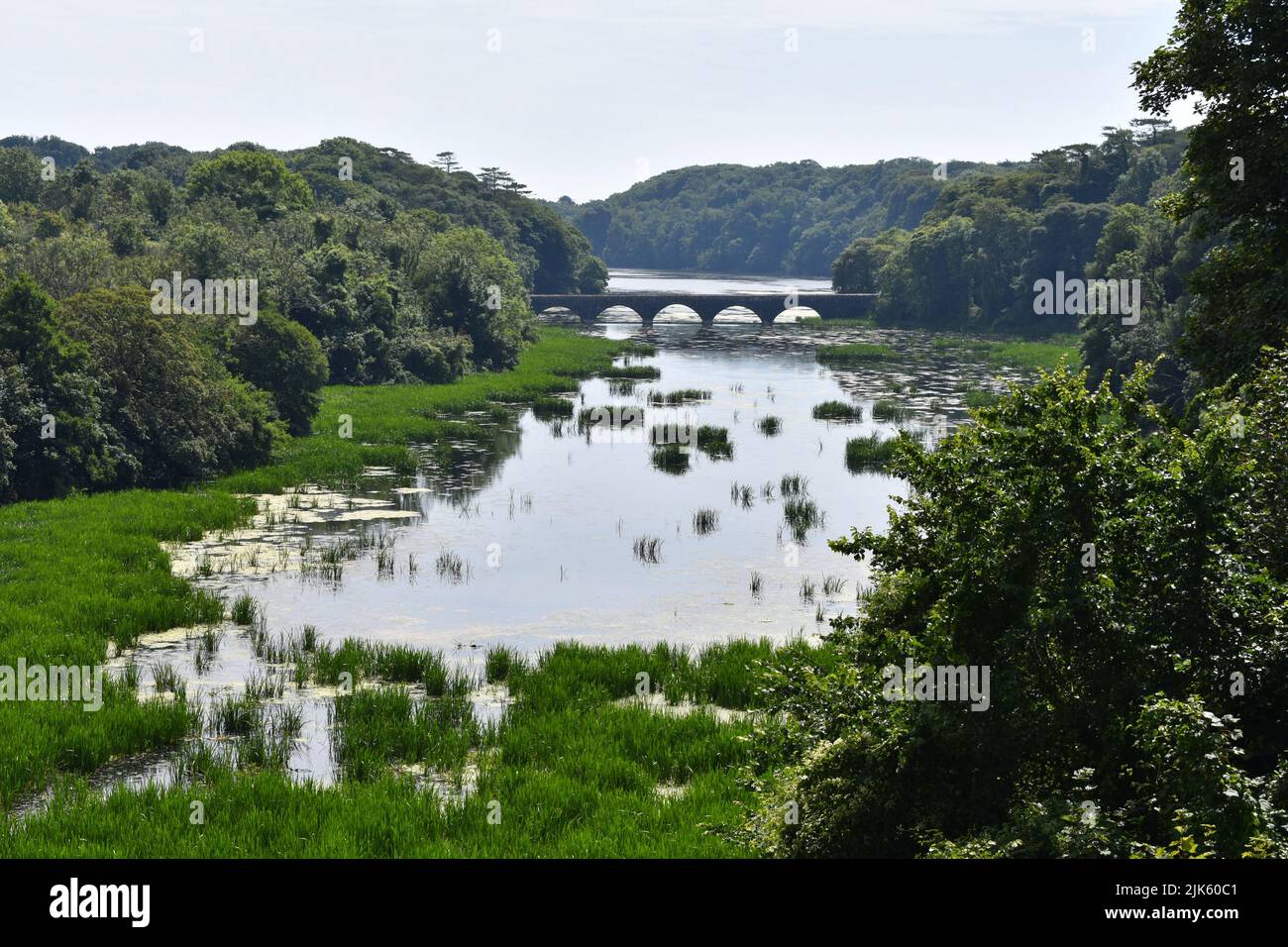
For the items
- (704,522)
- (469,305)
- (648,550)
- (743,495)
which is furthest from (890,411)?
(648,550)

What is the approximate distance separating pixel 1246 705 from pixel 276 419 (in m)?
43.7

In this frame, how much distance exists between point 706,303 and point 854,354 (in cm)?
4681

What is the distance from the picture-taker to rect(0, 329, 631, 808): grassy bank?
18.6m

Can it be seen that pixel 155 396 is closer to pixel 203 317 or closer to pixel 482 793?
pixel 203 317

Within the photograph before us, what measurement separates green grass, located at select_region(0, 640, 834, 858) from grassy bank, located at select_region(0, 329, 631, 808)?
1.44 metres

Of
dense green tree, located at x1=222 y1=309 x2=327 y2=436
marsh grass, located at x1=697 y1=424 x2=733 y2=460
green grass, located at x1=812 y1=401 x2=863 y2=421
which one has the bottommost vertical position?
marsh grass, located at x1=697 y1=424 x2=733 y2=460

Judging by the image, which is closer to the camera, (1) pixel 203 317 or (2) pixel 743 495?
(2) pixel 743 495

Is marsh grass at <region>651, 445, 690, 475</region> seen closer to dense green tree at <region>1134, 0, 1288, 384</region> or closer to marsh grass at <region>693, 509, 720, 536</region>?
marsh grass at <region>693, 509, 720, 536</region>

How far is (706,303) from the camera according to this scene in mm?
145125

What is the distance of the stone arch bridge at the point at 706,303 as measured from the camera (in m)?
140

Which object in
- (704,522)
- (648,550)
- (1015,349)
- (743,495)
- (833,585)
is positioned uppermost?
(1015,349)

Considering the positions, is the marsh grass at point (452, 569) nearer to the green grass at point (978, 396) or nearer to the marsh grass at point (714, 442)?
the marsh grass at point (714, 442)

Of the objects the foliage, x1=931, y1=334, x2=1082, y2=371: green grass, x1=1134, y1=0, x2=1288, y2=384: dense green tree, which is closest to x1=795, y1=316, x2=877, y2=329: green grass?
x1=931, y1=334, x2=1082, y2=371: green grass

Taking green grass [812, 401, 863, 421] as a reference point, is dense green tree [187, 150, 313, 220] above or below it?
above
